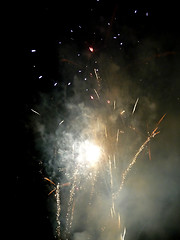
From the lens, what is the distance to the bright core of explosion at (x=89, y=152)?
24.2 feet

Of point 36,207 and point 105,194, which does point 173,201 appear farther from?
point 36,207

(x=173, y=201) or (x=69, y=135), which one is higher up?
(x=69, y=135)

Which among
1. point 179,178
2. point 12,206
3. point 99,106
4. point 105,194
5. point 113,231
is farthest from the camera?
point 12,206

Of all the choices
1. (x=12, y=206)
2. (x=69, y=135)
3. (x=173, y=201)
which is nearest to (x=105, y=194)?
(x=173, y=201)

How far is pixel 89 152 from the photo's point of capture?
7.44m

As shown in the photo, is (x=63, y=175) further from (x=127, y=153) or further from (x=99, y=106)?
(x=99, y=106)

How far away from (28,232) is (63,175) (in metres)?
5.85

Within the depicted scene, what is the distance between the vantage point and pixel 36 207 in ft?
44.5

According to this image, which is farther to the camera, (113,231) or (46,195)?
(46,195)

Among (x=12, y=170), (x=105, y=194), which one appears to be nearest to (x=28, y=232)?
(x=12, y=170)

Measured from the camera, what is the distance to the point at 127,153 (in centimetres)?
884

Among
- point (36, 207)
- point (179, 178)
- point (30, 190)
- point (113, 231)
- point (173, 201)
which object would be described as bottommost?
point (36, 207)

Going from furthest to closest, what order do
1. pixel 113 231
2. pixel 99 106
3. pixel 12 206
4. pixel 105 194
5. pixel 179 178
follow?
pixel 12 206
pixel 105 194
pixel 113 231
pixel 179 178
pixel 99 106

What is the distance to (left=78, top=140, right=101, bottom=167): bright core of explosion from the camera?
7383 mm
